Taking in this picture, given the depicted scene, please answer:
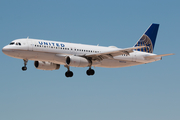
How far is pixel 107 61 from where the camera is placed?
177 feet

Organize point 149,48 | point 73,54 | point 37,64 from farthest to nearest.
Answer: point 149,48, point 37,64, point 73,54

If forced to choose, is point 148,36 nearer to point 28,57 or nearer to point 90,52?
point 90,52

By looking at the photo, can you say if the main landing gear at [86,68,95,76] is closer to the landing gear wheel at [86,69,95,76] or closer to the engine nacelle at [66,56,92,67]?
the landing gear wheel at [86,69,95,76]

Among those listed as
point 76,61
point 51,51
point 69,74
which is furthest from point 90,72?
point 51,51

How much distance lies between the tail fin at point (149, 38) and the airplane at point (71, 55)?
5.11 feet

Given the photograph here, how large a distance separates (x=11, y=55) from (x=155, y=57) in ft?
76.8

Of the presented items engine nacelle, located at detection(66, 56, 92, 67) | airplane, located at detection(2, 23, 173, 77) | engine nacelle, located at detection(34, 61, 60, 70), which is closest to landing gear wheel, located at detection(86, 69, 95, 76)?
airplane, located at detection(2, 23, 173, 77)

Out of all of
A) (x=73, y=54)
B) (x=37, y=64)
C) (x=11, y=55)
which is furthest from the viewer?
(x=37, y=64)

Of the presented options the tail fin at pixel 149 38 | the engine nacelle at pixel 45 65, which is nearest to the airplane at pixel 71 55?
the engine nacelle at pixel 45 65

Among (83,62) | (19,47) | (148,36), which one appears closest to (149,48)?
(148,36)

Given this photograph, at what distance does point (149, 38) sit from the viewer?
61.2 meters

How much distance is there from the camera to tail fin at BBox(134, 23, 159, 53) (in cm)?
6039

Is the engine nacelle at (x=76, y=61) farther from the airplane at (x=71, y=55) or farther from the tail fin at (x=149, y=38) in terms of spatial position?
the tail fin at (x=149, y=38)

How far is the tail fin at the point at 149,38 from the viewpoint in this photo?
198ft
